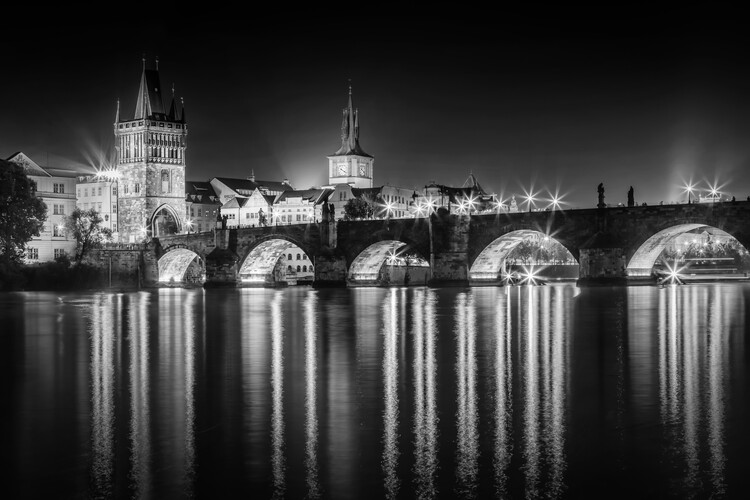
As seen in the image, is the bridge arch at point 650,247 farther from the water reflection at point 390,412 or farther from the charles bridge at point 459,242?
the water reflection at point 390,412

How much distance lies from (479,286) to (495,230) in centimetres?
583

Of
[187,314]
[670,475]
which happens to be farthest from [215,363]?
[187,314]

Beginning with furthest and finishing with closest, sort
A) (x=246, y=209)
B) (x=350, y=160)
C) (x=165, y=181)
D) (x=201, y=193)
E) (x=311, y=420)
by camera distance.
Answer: (x=350, y=160), (x=246, y=209), (x=201, y=193), (x=165, y=181), (x=311, y=420)

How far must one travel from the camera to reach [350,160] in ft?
561

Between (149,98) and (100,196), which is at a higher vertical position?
(149,98)

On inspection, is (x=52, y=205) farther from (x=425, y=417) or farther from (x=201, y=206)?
(x=425, y=417)

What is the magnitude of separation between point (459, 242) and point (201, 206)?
81894mm

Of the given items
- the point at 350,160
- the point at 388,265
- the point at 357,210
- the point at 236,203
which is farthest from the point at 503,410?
the point at 350,160

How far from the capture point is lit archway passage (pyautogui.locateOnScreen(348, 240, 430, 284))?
76.2 m

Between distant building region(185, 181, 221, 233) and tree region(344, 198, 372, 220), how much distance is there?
20566 millimetres

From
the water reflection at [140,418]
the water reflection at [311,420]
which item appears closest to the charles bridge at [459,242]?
the water reflection at [311,420]

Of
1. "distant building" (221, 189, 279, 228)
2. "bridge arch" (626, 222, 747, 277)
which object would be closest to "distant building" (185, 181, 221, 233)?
"distant building" (221, 189, 279, 228)

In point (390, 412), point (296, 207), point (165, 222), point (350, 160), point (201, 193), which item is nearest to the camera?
point (390, 412)

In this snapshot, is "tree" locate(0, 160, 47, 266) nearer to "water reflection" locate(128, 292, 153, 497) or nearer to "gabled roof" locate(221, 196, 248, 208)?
"water reflection" locate(128, 292, 153, 497)
